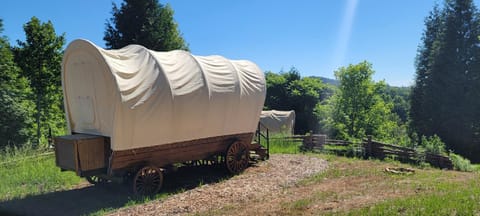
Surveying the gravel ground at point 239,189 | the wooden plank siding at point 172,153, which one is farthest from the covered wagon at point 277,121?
the wooden plank siding at point 172,153

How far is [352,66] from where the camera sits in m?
21.7

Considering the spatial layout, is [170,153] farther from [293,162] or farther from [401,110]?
[401,110]

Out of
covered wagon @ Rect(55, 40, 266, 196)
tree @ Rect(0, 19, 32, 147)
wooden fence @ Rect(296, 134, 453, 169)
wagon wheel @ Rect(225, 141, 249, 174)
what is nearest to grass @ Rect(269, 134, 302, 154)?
wooden fence @ Rect(296, 134, 453, 169)

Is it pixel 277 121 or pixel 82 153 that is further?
pixel 277 121

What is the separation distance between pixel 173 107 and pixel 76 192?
340 cm

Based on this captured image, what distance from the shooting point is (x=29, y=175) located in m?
9.28

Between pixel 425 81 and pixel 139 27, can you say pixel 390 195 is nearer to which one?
pixel 139 27

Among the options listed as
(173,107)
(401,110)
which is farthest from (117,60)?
(401,110)

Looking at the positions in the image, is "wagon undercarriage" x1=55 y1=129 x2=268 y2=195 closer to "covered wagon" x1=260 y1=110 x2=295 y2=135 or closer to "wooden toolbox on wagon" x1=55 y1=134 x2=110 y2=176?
"wooden toolbox on wagon" x1=55 y1=134 x2=110 y2=176

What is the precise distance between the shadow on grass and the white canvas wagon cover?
133 centimetres

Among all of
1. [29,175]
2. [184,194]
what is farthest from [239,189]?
[29,175]

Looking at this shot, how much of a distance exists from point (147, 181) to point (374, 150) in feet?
31.4

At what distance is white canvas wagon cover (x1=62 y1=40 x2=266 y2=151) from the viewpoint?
710 cm

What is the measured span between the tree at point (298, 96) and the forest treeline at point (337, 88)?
0.32ft
